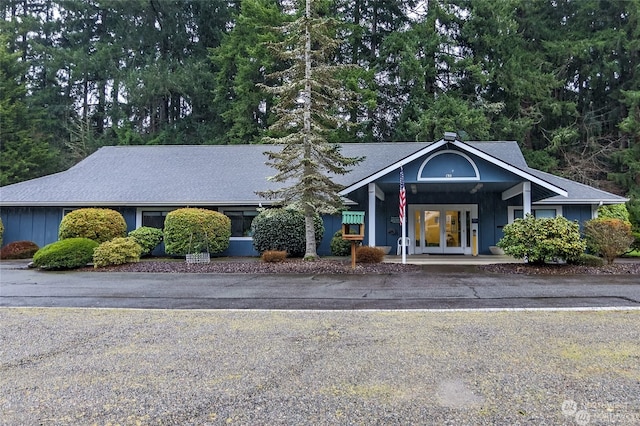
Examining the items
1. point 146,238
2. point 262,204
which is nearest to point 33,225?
point 146,238

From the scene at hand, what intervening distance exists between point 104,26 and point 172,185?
2635 cm

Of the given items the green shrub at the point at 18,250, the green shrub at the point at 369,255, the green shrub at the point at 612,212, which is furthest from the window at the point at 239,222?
the green shrub at the point at 612,212

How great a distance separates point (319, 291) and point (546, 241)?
6.76 meters

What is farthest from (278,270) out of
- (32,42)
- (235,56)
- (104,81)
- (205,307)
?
(32,42)

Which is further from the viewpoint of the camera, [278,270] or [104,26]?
[104,26]

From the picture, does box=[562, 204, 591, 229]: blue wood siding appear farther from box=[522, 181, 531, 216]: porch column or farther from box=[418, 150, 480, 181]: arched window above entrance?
box=[418, 150, 480, 181]: arched window above entrance

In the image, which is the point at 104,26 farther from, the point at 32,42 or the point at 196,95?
the point at 196,95

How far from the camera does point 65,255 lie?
43.8ft

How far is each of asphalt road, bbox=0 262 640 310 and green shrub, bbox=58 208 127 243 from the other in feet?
9.69

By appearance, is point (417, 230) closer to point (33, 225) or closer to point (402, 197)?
point (402, 197)

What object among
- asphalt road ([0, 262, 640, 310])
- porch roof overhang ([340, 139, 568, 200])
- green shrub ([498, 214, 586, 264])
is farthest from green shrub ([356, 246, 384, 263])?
green shrub ([498, 214, 586, 264])

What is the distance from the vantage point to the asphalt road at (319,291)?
766 centimetres

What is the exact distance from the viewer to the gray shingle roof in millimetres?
17969

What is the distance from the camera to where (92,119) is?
37.1 metres
